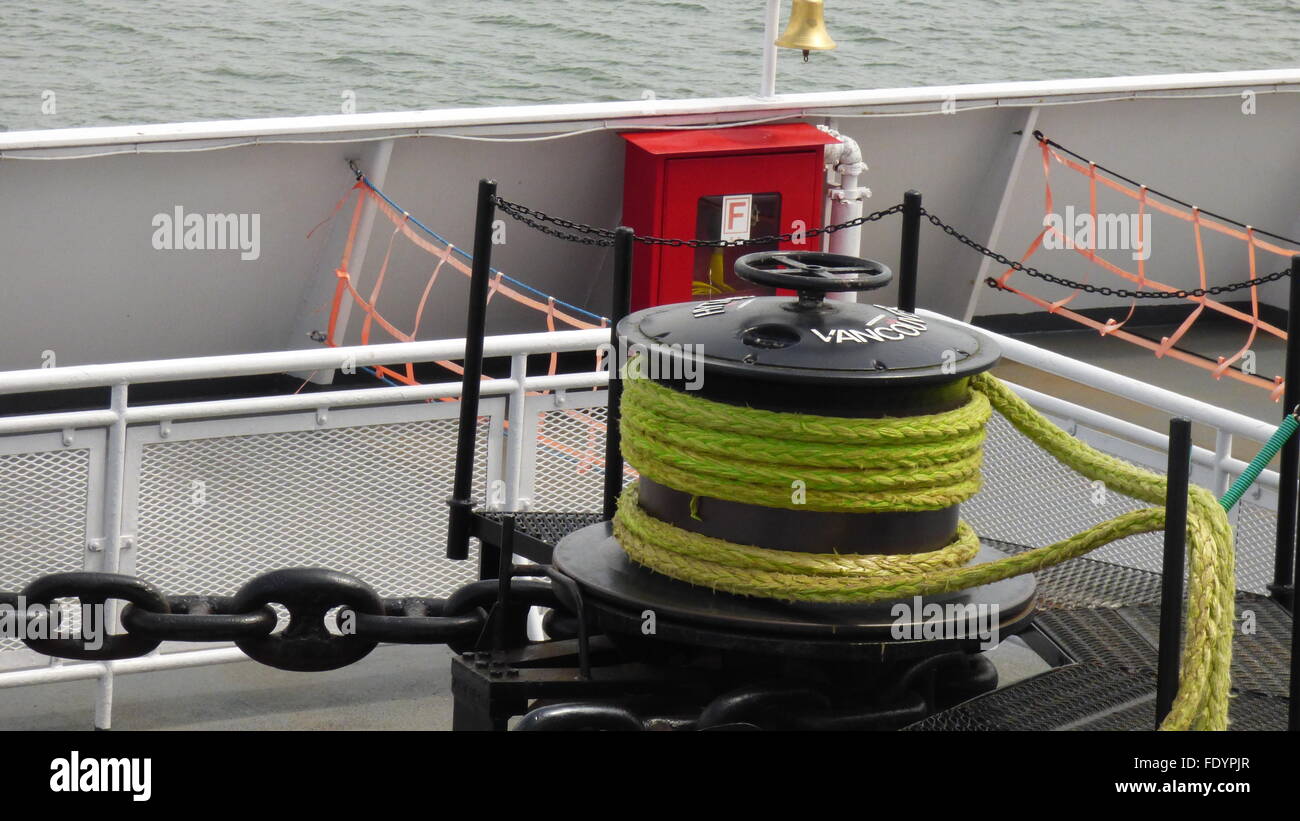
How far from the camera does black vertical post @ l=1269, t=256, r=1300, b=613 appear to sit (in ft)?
12.4

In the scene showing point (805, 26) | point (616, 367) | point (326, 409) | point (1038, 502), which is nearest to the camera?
point (616, 367)

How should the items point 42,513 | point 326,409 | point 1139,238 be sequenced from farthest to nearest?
point 1139,238 → point 326,409 → point 42,513

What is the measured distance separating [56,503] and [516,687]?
206cm

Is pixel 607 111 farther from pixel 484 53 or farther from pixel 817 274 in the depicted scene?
pixel 484 53

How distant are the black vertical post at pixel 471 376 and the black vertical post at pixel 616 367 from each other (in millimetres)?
290

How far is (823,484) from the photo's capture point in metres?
3.28

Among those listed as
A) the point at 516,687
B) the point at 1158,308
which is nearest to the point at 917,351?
the point at 516,687

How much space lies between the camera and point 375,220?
350 inches

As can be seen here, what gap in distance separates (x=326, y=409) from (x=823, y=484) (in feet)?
7.57

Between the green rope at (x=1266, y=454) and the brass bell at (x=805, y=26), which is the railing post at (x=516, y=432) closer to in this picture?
the green rope at (x=1266, y=454)

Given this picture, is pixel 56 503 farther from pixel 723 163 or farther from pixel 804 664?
pixel 723 163

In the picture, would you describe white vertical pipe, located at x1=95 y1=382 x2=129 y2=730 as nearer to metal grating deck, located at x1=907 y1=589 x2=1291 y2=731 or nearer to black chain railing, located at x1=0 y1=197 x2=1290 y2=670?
black chain railing, located at x1=0 y1=197 x2=1290 y2=670

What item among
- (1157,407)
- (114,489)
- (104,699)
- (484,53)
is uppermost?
(484,53)

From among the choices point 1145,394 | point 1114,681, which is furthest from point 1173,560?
point 1145,394
